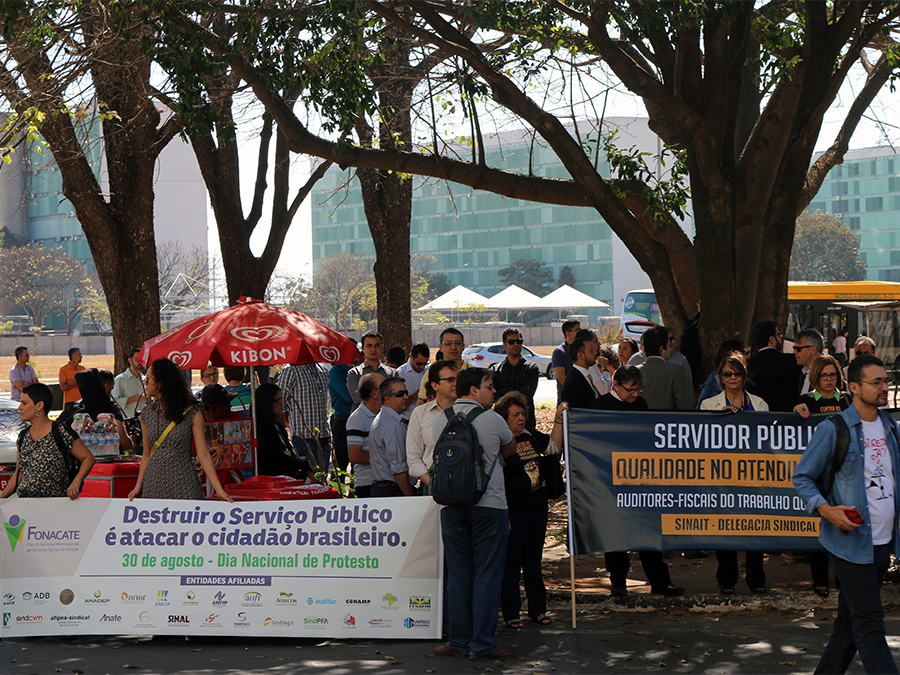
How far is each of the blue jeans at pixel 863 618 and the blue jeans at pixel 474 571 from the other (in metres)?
2.03

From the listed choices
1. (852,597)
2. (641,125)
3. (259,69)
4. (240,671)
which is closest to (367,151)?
(259,69)

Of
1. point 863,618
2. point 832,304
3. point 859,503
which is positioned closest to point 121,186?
point 859,503

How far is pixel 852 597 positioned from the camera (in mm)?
4906

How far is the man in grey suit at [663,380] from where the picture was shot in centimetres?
902

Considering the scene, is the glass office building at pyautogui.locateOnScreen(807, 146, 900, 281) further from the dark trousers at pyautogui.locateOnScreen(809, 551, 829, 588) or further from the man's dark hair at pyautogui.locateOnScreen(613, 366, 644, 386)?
the man's dark hair at pyautogui.locateOnScreen(613, 366, 644, 386)

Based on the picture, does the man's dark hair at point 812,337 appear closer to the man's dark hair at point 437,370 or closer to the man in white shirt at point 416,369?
the man's dark hair at point 437,370

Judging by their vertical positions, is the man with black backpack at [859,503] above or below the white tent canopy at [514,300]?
below

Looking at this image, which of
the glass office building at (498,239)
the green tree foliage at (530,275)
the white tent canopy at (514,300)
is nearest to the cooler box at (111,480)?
the white tent canopy at (514,300)

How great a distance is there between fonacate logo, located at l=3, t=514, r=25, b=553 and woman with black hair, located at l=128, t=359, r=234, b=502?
0.85m

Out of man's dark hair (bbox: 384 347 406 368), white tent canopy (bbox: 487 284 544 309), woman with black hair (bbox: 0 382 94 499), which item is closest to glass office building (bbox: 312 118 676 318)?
white tent canopy (bbox: 487 284 544 309)

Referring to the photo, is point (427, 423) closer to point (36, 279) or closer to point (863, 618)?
point (863, 618)

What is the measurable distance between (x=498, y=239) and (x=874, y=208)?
41166 mm

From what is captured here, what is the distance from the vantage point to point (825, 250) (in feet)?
304

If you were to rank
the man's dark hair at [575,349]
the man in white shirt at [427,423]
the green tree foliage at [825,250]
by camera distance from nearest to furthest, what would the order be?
the man in white shirt at [427,423] < the man's dark hair at [575,349] < the green tree foliage at [825,250]
